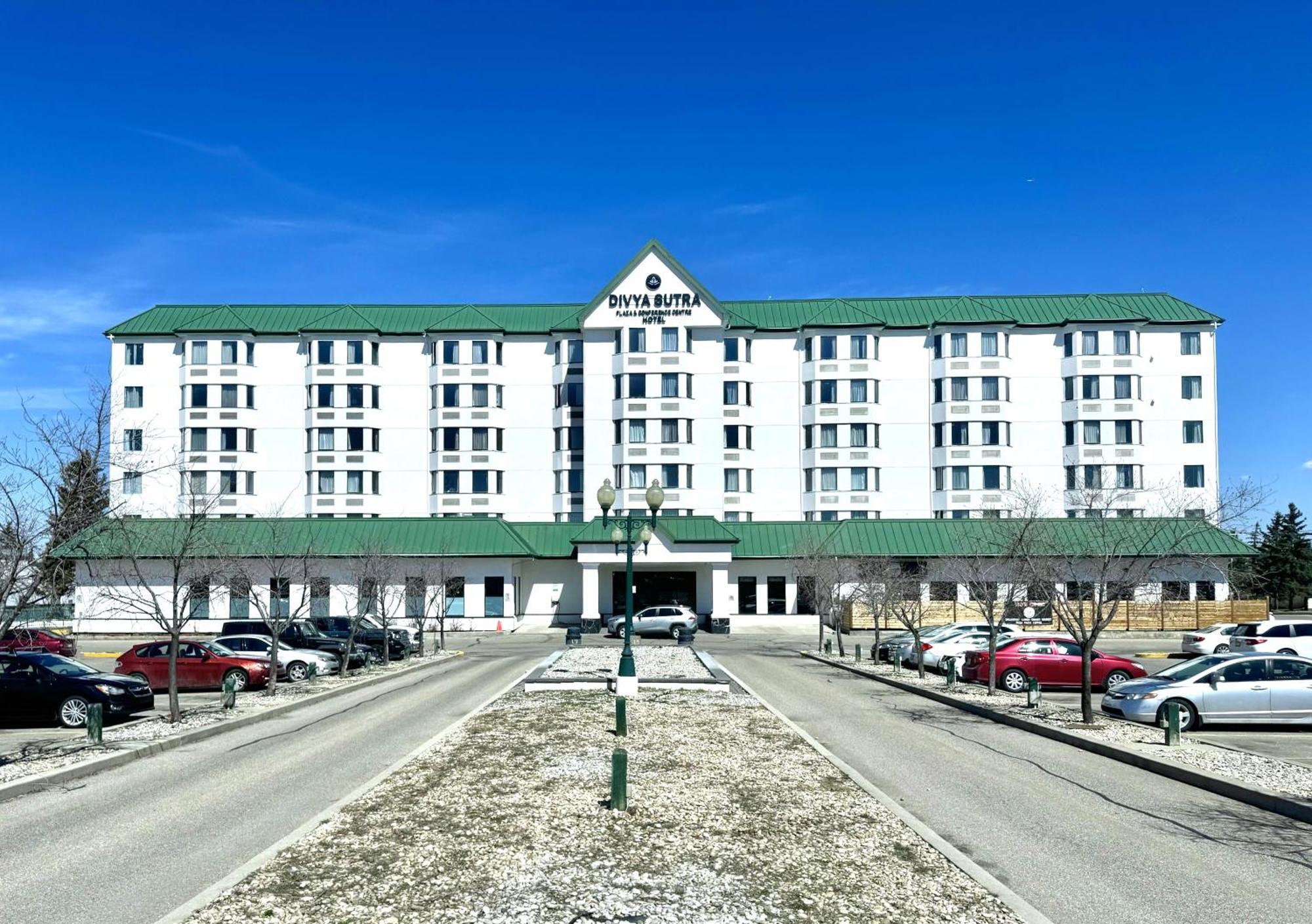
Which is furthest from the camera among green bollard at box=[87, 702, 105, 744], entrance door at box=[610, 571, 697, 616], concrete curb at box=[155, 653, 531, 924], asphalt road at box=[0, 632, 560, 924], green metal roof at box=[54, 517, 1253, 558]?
entrance door at box=[610, 571, 697, 616]

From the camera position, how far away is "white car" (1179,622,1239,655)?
128 feet

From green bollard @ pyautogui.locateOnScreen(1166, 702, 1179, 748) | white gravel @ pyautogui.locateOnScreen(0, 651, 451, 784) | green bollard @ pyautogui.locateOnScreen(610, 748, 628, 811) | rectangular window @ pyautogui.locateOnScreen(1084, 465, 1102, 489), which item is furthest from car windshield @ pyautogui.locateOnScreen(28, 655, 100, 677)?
rectangular window @ pyautogui.locateOnScreen(1084, 465, 1102, 489)

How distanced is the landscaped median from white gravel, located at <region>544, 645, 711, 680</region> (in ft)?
39.3

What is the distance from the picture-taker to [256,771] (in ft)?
51.3

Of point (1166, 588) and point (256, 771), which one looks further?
point (1166, 588)

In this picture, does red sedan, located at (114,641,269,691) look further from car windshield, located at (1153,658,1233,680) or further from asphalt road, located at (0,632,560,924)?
car windshield, located at (1153,658,1233,680)

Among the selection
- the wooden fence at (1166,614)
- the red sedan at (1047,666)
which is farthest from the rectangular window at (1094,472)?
the red sedan at (1047,666)

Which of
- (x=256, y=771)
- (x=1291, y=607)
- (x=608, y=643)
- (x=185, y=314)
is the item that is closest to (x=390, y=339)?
(x=185, y=314)

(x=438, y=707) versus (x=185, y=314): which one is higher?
(x=185, y=314)

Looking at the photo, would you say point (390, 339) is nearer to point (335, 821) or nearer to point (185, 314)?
point (185, 314)

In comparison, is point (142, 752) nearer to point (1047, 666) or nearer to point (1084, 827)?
point (1084, 827)

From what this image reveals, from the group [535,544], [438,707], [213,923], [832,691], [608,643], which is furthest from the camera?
[535,544]

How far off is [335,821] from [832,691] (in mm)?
17781

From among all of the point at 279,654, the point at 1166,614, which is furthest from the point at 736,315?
the point at 279,654
